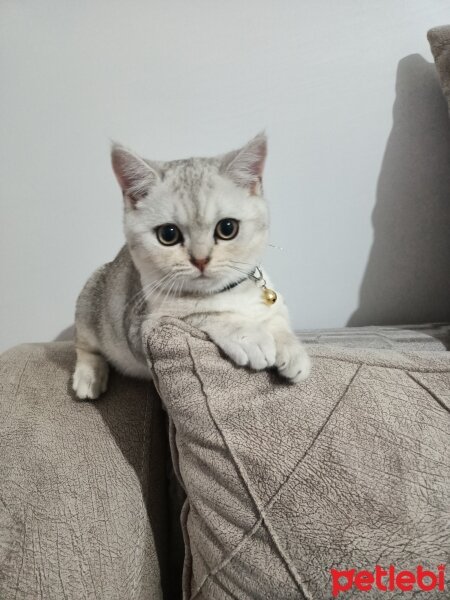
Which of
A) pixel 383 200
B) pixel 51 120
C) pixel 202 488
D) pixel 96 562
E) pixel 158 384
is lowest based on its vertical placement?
pixel 96 562

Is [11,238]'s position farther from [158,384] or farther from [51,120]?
[158,384]

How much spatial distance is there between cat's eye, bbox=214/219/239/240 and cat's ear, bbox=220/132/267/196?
0.30 feet

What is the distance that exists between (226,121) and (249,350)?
86 cm

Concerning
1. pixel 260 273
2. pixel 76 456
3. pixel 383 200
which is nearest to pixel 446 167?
pixel 383 200

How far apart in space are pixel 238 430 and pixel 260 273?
0.36 metres

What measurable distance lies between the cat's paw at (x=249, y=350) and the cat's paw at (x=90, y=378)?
39cm

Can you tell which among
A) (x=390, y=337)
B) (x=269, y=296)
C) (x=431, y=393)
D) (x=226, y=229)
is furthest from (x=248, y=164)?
(x=390, y=337)

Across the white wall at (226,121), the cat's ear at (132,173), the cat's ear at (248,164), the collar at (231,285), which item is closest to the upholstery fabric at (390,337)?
the white wall at (226,121)

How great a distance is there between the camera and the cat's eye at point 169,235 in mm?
698

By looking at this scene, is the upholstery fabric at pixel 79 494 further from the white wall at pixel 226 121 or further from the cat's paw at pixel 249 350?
the white wall at pixel 226 121

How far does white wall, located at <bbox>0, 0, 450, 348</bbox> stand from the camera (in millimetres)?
1107

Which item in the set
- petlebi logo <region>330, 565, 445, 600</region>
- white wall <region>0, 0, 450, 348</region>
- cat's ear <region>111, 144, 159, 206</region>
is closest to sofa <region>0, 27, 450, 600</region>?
petlebi logo <region>330, 565, 445, 600</region>

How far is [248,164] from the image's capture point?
2.39ft

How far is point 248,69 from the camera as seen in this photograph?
3.75 ft
